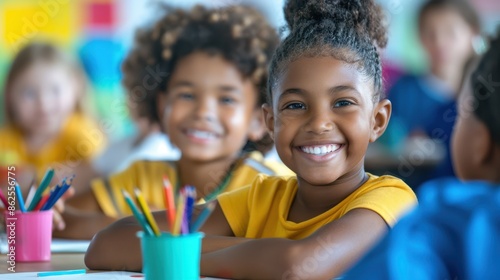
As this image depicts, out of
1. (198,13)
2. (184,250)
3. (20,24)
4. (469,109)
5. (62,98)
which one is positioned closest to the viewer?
(184,250)

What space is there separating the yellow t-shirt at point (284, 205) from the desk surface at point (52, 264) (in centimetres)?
26

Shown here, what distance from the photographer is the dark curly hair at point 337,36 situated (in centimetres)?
123

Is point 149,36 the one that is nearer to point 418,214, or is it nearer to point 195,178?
point 195,178

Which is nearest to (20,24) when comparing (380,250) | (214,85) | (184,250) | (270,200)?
(214,85)

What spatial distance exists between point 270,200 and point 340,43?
28cm

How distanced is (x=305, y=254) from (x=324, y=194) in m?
0.25

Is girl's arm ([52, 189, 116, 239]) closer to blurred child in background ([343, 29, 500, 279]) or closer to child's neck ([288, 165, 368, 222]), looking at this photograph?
child's neck ([288, 165, 368, 222])

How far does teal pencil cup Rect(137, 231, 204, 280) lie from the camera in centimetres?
87

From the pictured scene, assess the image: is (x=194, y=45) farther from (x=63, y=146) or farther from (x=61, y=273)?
(x=63, y=146)

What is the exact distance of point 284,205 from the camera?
1290 millimetres

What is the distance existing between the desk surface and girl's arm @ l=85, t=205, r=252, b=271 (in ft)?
0.12

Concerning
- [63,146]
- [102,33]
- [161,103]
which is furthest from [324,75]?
[102,33]

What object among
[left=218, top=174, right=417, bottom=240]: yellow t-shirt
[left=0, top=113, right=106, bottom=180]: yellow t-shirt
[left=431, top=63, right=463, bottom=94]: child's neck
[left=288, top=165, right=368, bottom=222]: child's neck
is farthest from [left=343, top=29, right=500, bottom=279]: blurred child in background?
[left=431, top=63, right=463, bottom=94]: child's neck

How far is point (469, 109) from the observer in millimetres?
2031
